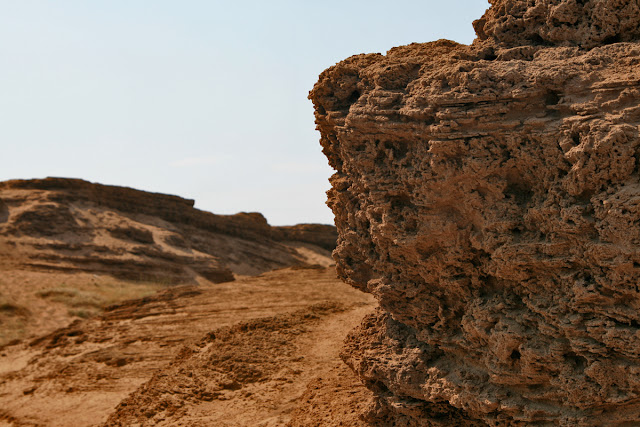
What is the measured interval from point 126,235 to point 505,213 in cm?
1694

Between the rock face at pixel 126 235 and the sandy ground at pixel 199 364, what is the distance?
5475 millimetres

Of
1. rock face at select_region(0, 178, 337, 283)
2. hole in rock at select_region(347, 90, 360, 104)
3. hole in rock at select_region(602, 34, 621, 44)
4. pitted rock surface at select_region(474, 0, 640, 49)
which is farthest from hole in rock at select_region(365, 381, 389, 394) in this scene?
rock face at select_region(0, 178, 337, 283)

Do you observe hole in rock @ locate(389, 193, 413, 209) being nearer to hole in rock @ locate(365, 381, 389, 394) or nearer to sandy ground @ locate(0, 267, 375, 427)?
hole in rock @ locate(365, 381, 389, 394)

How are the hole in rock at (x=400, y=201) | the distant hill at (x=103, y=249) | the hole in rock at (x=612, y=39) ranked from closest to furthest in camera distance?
the hole in rock at (x=612, y=39) < the hole in rock at (x=400, y=201) < the distant hill at (x=103, y=249)

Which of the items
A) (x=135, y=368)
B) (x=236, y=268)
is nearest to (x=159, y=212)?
(x=236, y=268)

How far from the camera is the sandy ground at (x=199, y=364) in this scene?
25.8ft

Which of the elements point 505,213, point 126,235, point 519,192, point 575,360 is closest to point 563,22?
point 519,192

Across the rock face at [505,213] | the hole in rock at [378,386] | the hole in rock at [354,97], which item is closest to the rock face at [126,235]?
the hole in rock at [378,386]

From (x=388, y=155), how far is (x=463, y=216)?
87cm

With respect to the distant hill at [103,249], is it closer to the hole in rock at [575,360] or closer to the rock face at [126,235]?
the rock face at [126,235]

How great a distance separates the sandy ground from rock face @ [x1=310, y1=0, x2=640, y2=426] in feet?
4.89

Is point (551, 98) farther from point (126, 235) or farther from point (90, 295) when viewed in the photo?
point (126, 235)

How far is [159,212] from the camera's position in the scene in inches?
938

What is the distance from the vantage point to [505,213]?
16.9 ft
